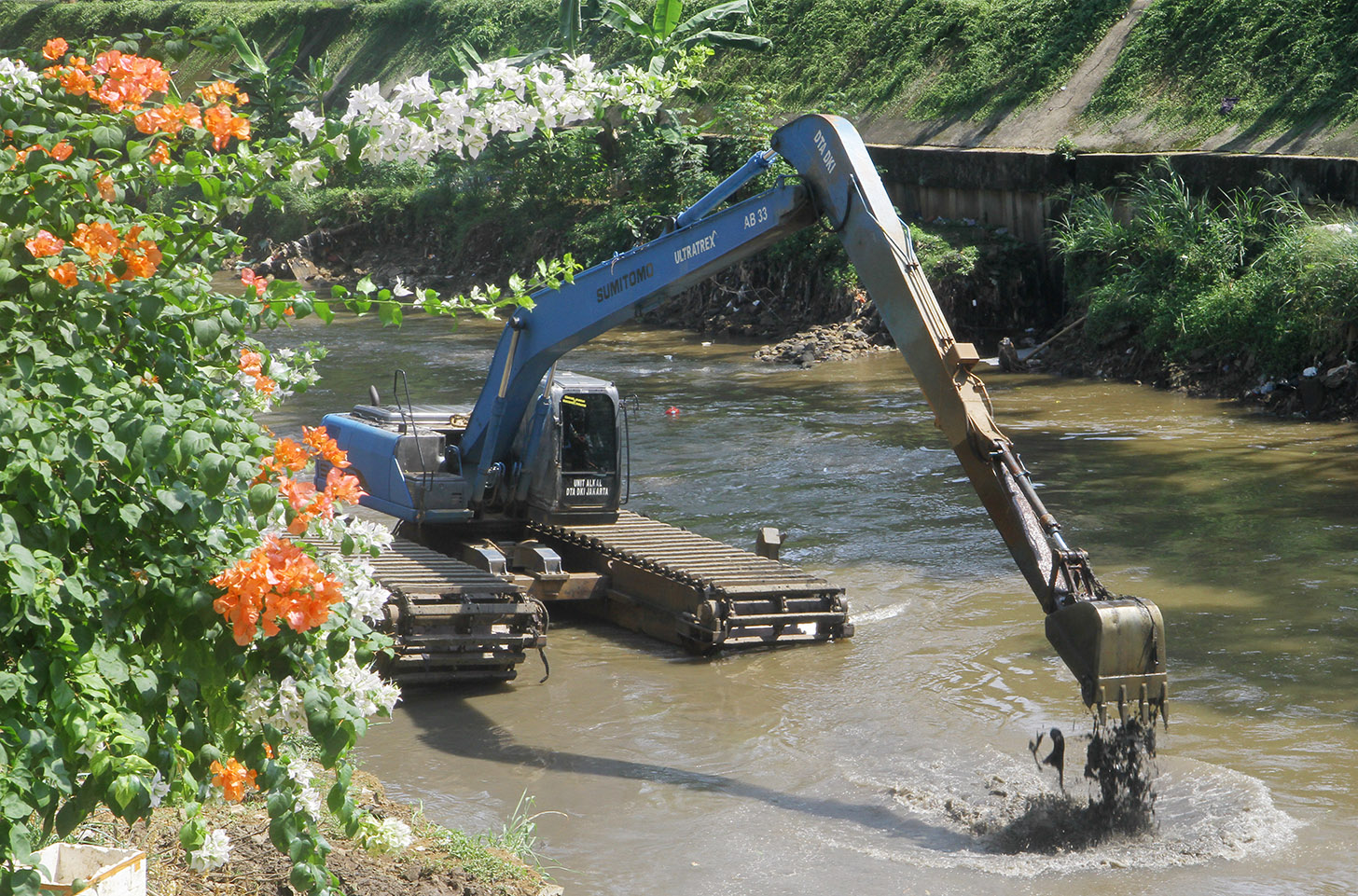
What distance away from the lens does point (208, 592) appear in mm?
3232

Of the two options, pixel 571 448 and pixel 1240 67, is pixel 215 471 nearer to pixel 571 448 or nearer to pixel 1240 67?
pixel 571 448

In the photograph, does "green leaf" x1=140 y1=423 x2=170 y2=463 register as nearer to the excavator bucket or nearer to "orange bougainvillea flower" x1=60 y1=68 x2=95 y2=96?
"orange bougainvillea flower" x1=60 y1=68 x2=95 y2=96

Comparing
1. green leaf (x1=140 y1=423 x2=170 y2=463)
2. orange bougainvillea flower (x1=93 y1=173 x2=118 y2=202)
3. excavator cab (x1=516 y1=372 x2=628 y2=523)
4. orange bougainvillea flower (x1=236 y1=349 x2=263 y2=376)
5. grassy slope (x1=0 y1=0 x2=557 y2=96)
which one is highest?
grassy slope (x1=0 y1=0 x2=557 y2=96)

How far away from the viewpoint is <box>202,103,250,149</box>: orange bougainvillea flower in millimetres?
3740

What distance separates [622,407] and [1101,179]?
1474cm

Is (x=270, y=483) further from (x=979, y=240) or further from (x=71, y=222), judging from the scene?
(x=979, y=240)

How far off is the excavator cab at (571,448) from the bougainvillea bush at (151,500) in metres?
7.26

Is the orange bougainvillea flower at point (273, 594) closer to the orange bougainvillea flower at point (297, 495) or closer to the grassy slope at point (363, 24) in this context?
the orange bougainvillea flower at point (297, 495)

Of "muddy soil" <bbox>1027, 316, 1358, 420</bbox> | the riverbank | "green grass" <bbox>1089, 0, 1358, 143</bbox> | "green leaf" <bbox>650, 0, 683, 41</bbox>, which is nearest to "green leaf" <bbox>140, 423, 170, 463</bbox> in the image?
the riverbank

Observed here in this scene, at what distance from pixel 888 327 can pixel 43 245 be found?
5506 mm

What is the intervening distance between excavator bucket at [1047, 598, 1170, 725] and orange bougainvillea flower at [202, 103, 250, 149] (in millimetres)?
4647

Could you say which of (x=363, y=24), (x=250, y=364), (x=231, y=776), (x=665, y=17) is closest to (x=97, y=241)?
(x=250, y=364)

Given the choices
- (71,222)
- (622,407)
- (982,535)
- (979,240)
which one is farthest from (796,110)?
(71,222)

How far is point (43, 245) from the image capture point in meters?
3.32
